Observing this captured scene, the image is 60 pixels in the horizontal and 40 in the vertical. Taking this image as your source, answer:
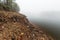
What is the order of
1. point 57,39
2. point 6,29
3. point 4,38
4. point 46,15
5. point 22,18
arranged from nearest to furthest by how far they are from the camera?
point 4,38 < point 6,29 < point 22,18 < point 57,39 < point 46,15

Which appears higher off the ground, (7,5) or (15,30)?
(7,5)

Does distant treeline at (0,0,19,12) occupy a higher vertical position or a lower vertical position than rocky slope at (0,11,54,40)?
higher

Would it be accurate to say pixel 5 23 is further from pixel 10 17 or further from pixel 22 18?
pixel 22 18

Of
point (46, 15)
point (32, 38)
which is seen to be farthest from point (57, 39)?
point (46, 15)

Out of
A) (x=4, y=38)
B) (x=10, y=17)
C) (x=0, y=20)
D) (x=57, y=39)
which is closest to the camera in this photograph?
(x=4, y=38)

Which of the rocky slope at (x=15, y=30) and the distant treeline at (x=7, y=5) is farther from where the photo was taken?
the distant treeline at (x=7, y=5)

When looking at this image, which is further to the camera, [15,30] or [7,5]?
[7,5]

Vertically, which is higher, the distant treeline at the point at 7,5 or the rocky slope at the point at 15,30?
the distant treeline at the point at 7,5

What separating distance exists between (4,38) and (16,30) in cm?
131

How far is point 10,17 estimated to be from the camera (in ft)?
47.1

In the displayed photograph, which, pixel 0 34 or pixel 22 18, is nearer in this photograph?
pixel 0 34

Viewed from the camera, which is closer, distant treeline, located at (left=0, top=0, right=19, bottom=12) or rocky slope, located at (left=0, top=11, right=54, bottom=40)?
rocky slope, located at (left=0, top=11, right=54, bottom=40)

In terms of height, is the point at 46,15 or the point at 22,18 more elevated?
the point at 22,18

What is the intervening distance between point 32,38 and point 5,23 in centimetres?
210
